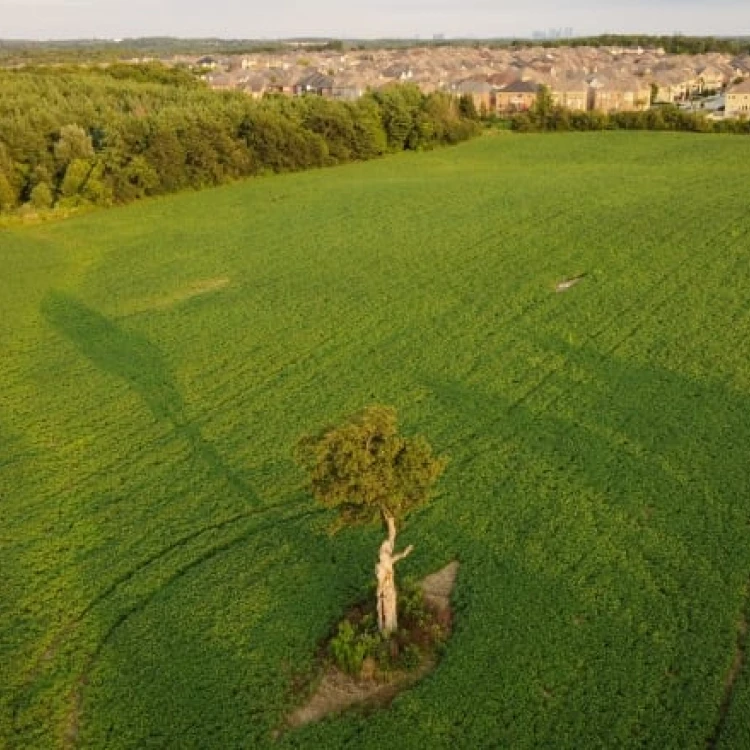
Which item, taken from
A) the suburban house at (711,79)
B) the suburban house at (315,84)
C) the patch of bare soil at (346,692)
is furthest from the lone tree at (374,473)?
the suburban house at (711,79)

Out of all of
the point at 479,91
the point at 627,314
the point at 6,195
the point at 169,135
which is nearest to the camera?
the point at 627,314

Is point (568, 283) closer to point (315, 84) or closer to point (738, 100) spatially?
point (738, 100)

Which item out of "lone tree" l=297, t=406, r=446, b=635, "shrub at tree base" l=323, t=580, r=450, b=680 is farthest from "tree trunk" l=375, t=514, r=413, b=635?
"shrub at tree base" l=323, t=580, r=450, b=680

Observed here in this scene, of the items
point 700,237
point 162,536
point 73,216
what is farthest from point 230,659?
point 73,216

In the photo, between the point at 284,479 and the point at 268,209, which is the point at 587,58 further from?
the point at 284,479

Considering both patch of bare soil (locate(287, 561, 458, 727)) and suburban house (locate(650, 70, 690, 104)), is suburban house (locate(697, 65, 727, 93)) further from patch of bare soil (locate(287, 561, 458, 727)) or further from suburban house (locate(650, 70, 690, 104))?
patch of bare soil (locate(287, 561, 458, 727))

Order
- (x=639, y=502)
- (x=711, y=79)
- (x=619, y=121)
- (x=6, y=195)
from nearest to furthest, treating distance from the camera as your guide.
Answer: (x=639, y=502), (x=6, y=195), (x=619, y=121), (x=711, y=79)

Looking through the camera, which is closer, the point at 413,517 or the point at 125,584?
the point at 125,584

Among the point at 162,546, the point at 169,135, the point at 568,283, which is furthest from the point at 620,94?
the point at 162,546
